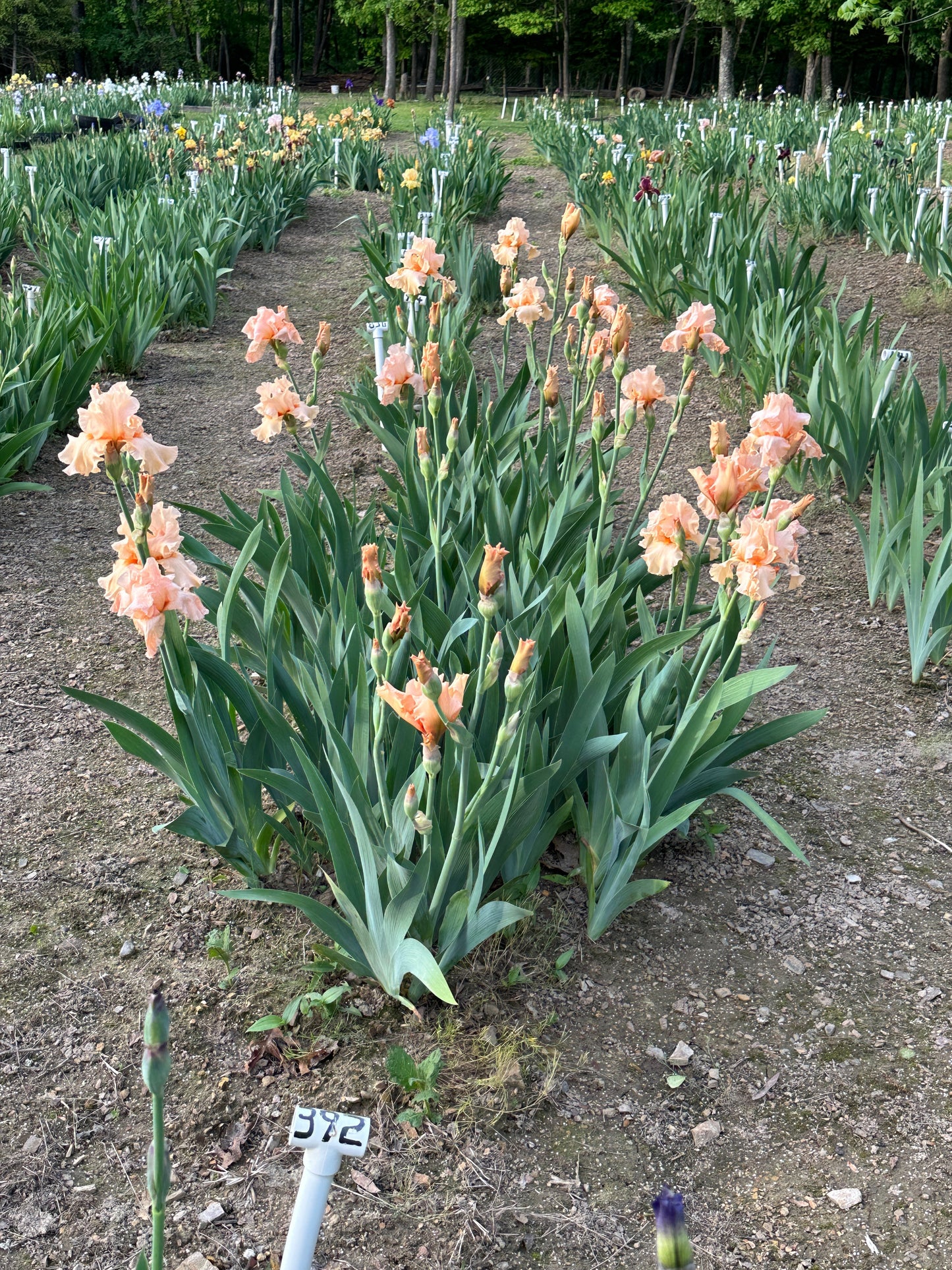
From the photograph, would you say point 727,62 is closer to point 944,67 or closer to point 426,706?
point 944,67

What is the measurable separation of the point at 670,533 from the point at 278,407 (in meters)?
0.94

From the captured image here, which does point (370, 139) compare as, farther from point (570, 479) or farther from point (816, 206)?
point (570, 479)

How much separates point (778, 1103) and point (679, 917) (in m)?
0.40

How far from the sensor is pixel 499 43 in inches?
1190

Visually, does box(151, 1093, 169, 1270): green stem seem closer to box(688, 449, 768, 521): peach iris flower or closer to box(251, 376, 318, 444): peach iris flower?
box(688, 449, 768, 521): peach iris flower

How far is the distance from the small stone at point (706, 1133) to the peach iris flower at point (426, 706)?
0.76 m

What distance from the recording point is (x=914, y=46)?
2088 cm

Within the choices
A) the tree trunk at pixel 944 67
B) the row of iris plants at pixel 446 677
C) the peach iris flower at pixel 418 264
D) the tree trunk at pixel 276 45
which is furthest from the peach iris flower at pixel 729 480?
the tree trunk at pixel 944 67

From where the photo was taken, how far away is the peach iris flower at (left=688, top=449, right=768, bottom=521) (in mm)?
1576

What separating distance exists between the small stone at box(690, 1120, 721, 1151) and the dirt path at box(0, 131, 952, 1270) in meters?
0.01

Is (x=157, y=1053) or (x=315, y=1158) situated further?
(x=315, y=1158)

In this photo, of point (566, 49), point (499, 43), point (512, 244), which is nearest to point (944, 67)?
point (566, 49)

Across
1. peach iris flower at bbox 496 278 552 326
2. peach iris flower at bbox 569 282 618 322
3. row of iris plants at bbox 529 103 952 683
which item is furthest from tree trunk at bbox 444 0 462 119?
peach iris flower at bbox 569 282 618 322

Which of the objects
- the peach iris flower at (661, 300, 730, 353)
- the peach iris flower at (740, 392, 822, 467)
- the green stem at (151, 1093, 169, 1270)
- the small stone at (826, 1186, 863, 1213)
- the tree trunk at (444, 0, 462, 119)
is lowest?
the small stone at (826, 1186, 863, 1213)
